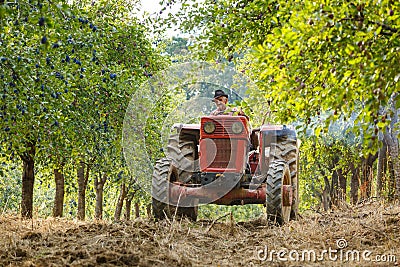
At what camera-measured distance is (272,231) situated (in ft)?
24.3

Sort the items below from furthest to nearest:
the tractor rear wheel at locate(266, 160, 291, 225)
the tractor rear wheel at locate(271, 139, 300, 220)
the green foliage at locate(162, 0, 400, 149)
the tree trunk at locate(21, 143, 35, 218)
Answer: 1. the tree trunk at locate(21, 143, 35, 218)
2. the tractor rear wheel at locate(271, 139, 300, 220)
3. the tractor rear wheel at locate(266, 160, 291, 225)
4. the green foliage at locate(162, 0, 400, 149)

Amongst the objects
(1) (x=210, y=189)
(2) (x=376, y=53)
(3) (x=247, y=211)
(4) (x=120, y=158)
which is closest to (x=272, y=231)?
(1) (x=210, y=189)

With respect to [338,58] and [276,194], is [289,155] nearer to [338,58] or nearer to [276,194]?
[276,194]

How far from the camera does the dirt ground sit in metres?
5.16

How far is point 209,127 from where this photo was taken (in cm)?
816

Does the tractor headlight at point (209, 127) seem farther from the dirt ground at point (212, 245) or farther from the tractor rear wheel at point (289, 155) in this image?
the dirt ground at point (212, 245)

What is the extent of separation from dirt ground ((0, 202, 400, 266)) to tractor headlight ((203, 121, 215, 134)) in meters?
1.43

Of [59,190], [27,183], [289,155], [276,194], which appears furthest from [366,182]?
[59,190]

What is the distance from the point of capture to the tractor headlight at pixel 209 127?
8.15 m

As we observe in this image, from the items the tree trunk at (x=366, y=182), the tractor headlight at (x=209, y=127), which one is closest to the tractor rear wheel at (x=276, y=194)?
the tractor headlight at (x=209, y=127)

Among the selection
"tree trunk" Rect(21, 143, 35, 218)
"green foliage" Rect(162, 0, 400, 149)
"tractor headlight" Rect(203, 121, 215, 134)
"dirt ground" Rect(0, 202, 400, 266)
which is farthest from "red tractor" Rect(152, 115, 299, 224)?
"tree trunk" Rect(21, 143, 35, 218)

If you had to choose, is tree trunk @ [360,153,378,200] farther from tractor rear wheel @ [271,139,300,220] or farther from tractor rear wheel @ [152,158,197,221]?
tractor rear wheel @ [152,158,197,221]

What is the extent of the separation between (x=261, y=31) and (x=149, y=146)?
6.31 m

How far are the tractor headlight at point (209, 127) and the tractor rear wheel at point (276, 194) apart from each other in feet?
3.32
